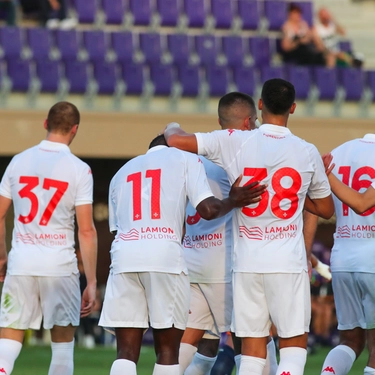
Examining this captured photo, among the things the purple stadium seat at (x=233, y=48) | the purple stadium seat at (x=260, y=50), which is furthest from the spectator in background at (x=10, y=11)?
the purple stadium seat at (x=260, y=50)

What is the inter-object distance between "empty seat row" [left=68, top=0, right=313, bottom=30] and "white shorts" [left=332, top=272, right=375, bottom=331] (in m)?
11.4

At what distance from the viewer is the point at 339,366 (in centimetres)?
618

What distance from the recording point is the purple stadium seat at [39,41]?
15.5 meters

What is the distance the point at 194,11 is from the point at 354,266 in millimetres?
11742

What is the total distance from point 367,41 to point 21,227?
13.8m

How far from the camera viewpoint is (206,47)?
16.5 meters

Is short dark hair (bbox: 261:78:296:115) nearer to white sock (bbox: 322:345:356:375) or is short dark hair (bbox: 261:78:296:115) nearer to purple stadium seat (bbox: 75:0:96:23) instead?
white sock (bbox: 322:345:356:375)

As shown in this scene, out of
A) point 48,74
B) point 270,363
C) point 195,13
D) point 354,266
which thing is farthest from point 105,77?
point 270,363

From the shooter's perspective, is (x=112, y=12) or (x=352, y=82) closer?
(x=352, y=82)

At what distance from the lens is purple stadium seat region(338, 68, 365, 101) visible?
52.9 ft

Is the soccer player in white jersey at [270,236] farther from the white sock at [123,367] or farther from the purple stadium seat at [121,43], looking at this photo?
the purple stadium seat at [121,43]

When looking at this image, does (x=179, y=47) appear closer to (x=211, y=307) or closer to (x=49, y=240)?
(x=49, y=240)

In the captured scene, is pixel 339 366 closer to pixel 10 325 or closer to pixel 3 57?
pixel 10 325

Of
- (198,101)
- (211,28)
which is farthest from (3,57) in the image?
(211,28)
